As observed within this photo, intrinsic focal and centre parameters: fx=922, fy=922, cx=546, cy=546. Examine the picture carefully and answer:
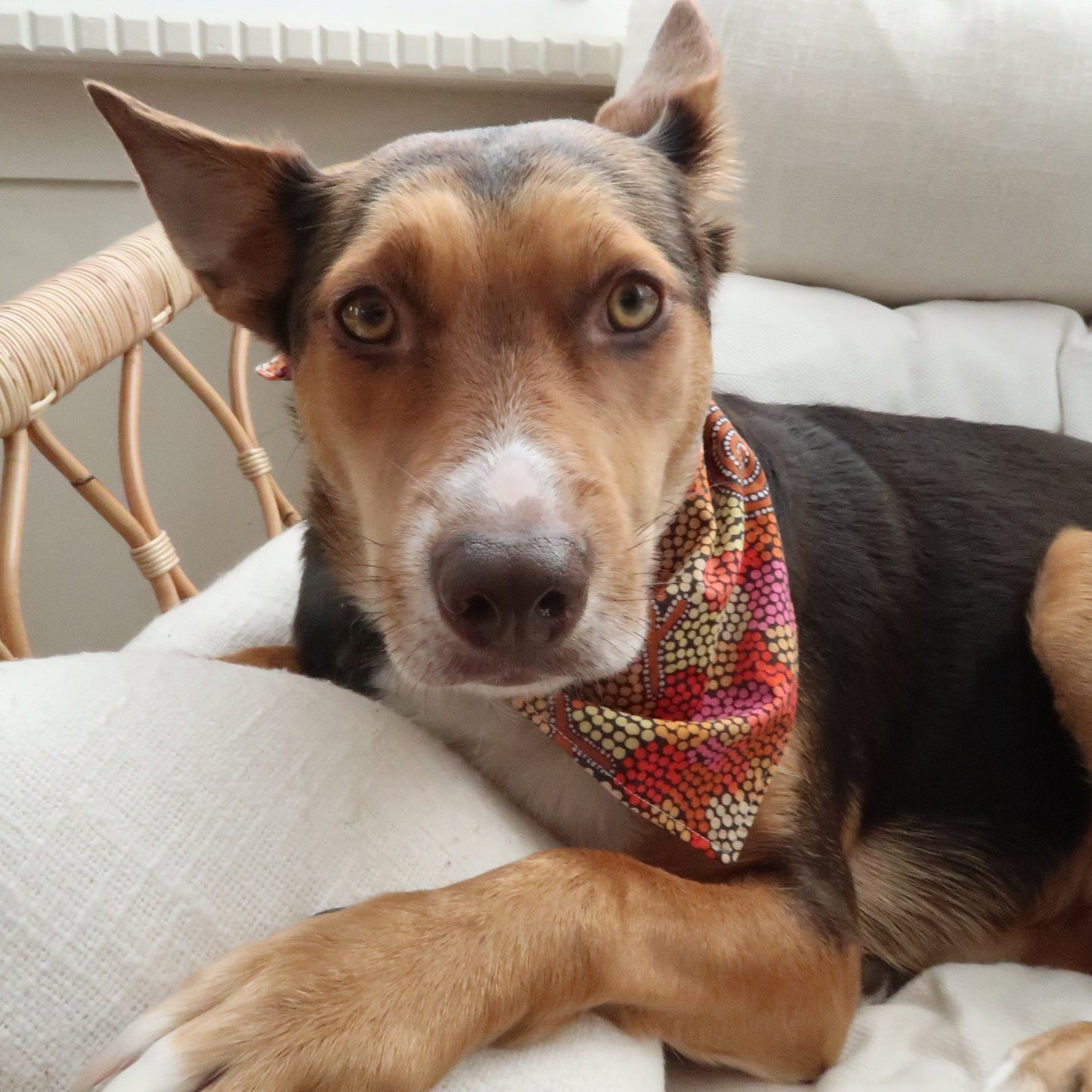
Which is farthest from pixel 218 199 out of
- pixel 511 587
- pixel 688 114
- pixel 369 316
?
pixel 511 587

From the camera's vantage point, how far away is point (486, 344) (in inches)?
48.7

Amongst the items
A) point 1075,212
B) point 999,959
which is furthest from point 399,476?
point 1075,212

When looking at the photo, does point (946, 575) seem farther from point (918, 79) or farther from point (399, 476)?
point (918, 79)

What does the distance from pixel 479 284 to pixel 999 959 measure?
5.06ft

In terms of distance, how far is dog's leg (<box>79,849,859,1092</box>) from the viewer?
906 millimetres

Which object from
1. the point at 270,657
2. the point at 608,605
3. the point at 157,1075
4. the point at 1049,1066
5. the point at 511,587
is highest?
the point at 511,587

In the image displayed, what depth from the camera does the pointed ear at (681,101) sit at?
158 cm

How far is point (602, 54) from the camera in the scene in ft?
9.50

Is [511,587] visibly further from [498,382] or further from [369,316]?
[369,316]

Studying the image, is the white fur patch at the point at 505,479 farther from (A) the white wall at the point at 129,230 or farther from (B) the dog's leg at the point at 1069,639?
(A) the white wall at the point at 129,230

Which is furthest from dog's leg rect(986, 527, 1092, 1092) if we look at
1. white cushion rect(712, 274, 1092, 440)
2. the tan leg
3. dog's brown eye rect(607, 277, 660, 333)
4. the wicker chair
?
the wicker chair

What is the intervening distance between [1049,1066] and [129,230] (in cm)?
329

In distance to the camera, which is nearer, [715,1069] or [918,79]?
[715,1069]

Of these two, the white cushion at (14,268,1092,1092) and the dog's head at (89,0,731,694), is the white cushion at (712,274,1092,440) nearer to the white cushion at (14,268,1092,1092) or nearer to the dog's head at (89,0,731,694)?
the dog's head at (89,0,731,694)
